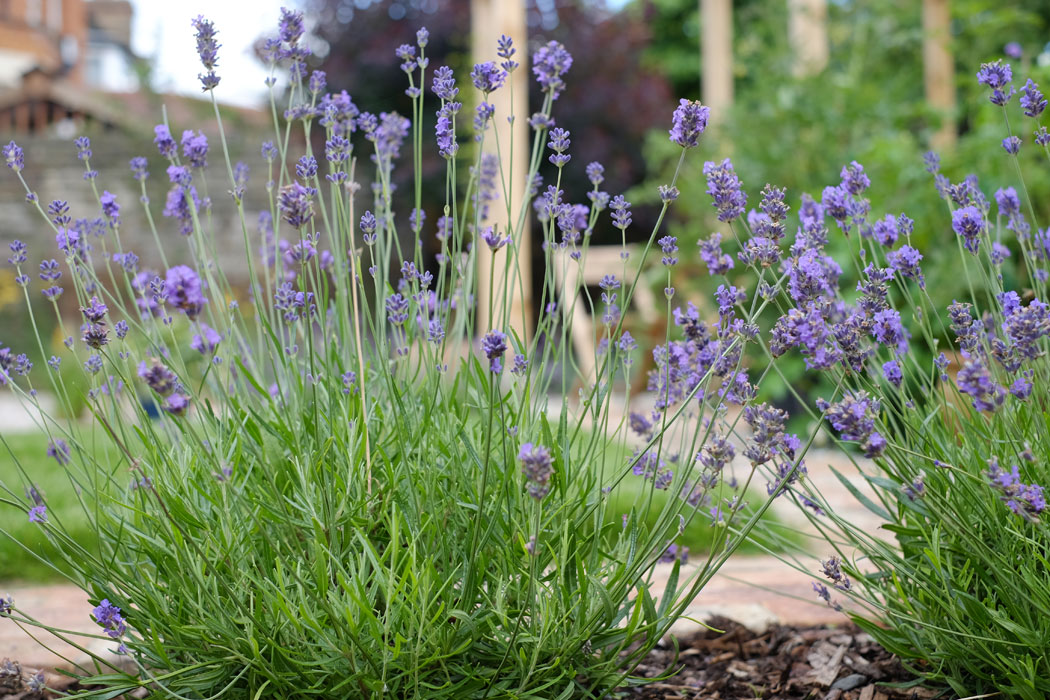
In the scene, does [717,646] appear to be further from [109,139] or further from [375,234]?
[109,139]

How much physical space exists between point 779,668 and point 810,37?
6.09 m

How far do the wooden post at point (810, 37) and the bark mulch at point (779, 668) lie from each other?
17.8ft

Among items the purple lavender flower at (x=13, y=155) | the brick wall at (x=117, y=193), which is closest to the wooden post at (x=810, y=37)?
the brick wall at (x=117, y=193)

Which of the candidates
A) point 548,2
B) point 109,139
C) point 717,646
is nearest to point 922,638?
Result: point 717,646

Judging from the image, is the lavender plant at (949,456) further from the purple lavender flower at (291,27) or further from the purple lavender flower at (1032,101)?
the purple lavender flower at (291,27)

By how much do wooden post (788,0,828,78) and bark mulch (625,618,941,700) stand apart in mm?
5425

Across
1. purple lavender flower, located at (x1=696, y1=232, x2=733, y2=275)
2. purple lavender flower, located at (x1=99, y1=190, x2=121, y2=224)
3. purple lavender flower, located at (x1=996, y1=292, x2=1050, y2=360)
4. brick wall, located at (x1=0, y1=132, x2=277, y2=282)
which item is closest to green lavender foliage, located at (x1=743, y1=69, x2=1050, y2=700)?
purple lavender flower, located at (x1=996, y1=292, x2=1050, y2=360)

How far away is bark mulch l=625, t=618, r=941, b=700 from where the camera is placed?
1588 mm

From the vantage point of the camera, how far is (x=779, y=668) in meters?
1.73

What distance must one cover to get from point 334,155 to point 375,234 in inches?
8.9

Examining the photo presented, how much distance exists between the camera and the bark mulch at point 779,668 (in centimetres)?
159

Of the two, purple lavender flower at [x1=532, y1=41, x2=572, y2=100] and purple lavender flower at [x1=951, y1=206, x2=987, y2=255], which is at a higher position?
purple lavender flower at [x1=532, y1=41, x2=572, y2=100]

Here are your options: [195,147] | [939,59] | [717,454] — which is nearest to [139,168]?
[195,147]

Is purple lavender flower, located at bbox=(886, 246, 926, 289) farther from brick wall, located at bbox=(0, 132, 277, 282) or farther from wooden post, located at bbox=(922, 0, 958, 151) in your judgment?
brick wall, located at bbox=(0, 132, 277, 282)
